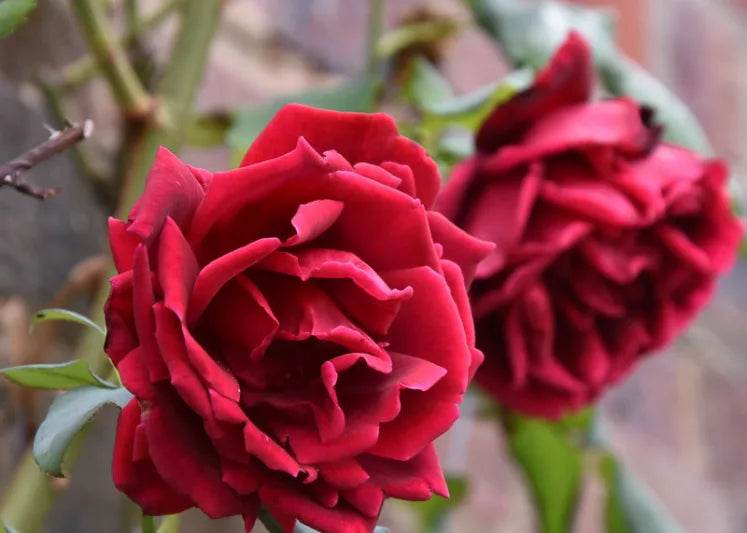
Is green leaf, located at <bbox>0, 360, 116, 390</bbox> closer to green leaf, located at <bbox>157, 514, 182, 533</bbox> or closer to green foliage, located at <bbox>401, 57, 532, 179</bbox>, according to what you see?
green leaf, located at <bbox>157, 514, 182, 533</bbox>

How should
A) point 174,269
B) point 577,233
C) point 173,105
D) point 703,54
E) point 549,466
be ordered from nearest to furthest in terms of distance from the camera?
point 174,269 → point 577,233 → point 173,105 → point 549,466 → point 703,54

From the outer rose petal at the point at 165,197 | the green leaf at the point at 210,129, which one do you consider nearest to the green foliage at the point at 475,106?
the green leaf at the point at 210,129

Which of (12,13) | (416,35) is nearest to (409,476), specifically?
(12,13)

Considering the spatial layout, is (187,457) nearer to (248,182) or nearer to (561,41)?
(248,182)

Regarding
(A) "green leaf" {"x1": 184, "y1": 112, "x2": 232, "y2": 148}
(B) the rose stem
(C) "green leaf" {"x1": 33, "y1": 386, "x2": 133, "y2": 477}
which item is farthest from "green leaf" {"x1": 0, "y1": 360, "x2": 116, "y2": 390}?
(A) "green leaf" {"x1": 184, "y1": 112, "x2": 232, "y2": 148}

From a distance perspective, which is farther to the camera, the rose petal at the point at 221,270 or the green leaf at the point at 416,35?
the green leaf at the point at 416,35

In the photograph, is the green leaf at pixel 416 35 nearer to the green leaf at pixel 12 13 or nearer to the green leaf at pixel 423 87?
the green leaf at pixel 423 87
